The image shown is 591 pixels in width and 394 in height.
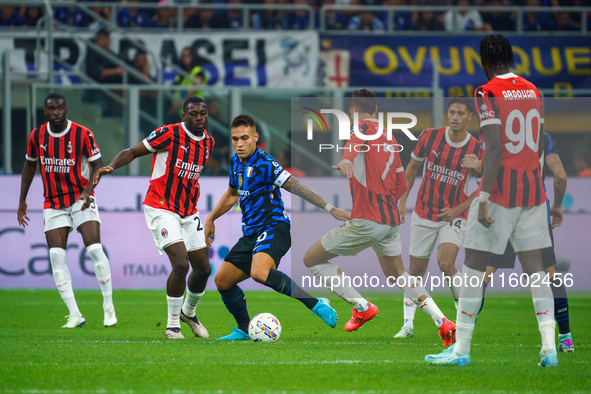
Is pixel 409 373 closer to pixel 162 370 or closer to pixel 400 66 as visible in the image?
pixel 162 370

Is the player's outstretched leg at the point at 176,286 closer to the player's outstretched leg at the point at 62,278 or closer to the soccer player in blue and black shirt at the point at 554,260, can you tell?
the player's outstretched leg at the point at 62,278

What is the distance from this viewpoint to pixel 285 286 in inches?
278

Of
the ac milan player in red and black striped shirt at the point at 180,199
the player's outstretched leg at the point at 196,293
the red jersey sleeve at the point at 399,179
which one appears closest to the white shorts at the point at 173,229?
the ac milan player in red and black striped shirt at the point at 180,199

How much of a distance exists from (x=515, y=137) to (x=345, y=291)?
2.36 meters

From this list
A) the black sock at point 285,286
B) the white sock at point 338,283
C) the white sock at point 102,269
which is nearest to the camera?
the black sock at point 285,286

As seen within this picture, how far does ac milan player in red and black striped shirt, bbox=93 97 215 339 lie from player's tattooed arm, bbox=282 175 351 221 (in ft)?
4.29

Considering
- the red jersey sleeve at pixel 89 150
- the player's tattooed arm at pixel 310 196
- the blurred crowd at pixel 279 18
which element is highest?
the blurred crowd at pixel 279 18

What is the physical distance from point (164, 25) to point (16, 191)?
5.03 m

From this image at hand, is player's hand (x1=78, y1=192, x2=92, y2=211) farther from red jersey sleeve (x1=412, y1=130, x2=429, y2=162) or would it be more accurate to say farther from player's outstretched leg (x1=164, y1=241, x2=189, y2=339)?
red jersey sleeve (x1=412, y1=130, x2=429, y2=162)

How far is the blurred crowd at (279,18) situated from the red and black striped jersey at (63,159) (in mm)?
7997

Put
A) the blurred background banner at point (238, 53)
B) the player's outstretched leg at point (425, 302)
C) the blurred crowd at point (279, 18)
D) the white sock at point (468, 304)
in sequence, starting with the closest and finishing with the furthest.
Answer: the white sock at point (468, 304) < the player's outstretched leg at point (425, 302) < the blurred background banner at point (238, 53) < the blurred crowd at point (279, 18)

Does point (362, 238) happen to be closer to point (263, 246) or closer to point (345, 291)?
point (345, 291)

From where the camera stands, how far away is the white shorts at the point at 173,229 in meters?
7.85

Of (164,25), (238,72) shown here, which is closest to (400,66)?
(238,72)
